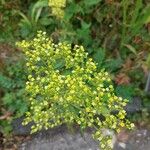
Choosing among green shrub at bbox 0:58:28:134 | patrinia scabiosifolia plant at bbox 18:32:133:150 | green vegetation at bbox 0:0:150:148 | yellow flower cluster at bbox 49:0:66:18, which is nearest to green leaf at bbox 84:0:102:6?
green vegetation at bbox 0:0:150:148

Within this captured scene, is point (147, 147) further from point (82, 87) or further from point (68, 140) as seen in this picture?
point (82, 87)

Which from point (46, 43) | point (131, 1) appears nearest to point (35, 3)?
point (131, 1)

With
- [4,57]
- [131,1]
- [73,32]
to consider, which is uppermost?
[131,1]

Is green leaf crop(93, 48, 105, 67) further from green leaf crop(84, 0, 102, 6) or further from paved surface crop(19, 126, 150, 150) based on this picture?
paved surface crop(19, 126, 150, 150)

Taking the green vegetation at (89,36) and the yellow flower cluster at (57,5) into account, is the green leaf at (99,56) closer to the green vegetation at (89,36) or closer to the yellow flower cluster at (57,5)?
the green vegetation at (89,36)

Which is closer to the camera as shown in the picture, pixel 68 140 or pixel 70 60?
pixel 70 60

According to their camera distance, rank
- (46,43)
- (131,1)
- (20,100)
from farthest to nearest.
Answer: (131,1), (20,100), (46,43)
